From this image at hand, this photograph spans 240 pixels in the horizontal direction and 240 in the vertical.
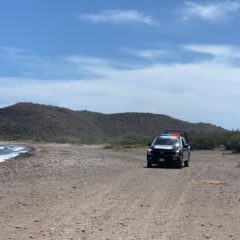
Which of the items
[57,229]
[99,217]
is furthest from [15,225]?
[99,217]

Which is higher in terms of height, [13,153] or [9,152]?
[9,152]

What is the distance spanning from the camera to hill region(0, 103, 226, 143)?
14588 cm

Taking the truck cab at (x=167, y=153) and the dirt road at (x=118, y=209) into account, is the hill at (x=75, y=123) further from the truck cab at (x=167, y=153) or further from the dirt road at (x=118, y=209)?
the dirt road at (x=118, y=209)

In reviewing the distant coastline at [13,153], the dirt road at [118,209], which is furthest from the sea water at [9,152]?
the dirt road at [118,209]

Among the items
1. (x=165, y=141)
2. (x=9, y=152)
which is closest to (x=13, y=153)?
(x=9, y=152)

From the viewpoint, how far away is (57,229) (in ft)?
37.4

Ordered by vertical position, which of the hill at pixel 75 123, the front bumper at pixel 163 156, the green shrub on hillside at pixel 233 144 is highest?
the hill at pixel 75 123

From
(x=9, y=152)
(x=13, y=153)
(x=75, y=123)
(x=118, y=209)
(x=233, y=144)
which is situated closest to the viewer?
(x=118, y=209)

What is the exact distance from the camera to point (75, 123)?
519ft

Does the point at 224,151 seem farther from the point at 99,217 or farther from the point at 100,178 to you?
the point at 99,217

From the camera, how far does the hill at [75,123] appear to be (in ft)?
479

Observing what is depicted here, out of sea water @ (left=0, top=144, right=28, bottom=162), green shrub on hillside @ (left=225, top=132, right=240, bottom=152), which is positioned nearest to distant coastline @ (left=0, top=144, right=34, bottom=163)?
sea water @ (left=0, top=144, right=28, bottom=162)

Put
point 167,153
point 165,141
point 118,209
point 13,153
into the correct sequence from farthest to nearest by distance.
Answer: point 13,153 → point 165,141 → point 167,153 → point 118,209

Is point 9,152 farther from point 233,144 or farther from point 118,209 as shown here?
point 118,209
